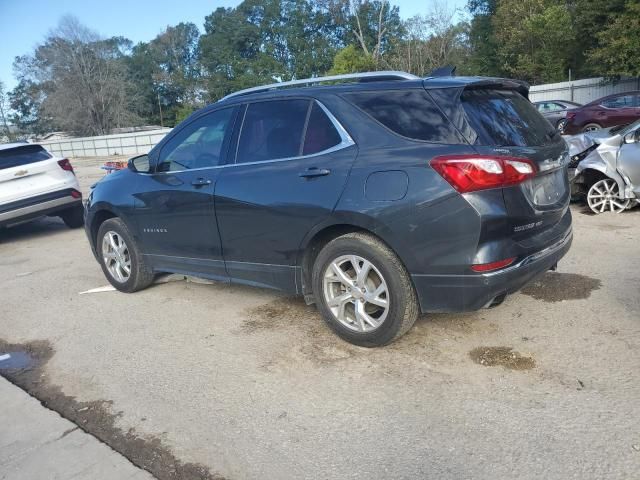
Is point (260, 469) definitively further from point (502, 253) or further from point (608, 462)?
point (502, 253)

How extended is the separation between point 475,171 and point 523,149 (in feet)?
1.51

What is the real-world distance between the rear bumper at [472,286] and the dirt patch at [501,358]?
16.0 inches

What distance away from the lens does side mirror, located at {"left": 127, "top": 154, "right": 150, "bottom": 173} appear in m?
5.34

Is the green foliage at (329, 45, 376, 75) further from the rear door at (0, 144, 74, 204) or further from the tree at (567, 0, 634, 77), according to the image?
the rear door at (0, 144, 74, 204)

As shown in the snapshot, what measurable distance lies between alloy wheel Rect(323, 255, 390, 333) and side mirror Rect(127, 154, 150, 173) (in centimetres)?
231

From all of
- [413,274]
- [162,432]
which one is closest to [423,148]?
[413,274]

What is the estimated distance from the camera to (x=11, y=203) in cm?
884

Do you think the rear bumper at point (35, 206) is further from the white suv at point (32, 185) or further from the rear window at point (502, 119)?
the rear window at point (502, 119)

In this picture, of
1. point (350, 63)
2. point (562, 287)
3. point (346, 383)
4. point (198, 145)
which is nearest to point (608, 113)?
point (562, 287)

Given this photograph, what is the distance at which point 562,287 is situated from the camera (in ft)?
16.1

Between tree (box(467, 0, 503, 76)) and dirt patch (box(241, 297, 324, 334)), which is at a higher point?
tree (box(467, 0, 503, 76))

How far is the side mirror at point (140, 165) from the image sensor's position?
5.34 m

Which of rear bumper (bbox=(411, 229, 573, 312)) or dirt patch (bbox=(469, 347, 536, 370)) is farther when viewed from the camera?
dirt patch (bbox=(469, 347, 536, 370))

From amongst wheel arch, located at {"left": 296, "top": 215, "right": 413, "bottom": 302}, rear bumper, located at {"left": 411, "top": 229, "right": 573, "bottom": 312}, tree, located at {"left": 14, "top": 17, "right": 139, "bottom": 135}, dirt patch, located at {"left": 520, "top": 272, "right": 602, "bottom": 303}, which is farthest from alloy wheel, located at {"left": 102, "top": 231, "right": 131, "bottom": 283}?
tree, located at {"left": 14, "top": 17, "right": 139, "bottom": 135}
